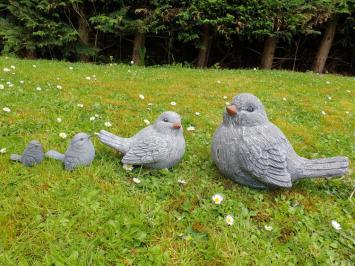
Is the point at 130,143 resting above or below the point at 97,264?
above

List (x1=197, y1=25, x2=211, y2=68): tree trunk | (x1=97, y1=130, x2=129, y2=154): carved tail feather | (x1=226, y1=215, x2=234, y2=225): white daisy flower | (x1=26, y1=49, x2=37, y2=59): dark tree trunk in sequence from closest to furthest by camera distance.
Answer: (x1=226, y1=215, x2=234, y2=225): white daisy flower
(x1=97, y1=130, x2=129, y2=154): carved tail feather
(x1=26, y1=49, x2=37, y2=59): dark tree trunk
(x1=197, y1=25, x2=211, y2=68): tree trunk

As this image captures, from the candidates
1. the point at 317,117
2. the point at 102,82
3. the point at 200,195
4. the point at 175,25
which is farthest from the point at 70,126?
the point at 175,25

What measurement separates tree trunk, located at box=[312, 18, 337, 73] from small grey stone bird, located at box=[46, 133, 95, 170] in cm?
1125

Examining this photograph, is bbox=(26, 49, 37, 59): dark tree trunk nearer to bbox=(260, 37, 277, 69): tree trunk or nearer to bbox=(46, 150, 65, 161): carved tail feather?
bbox=(260, 37, 277, 69): tree trunk

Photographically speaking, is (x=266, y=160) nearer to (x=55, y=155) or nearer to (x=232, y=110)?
(x=232, y=110)

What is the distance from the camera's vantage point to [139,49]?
37.4 ft

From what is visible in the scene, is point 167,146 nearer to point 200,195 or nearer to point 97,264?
point 200,195

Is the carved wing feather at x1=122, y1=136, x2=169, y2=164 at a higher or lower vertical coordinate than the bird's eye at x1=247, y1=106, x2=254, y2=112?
lower

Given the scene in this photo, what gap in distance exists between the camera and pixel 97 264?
2.19m

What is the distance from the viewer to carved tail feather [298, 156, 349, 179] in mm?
2891

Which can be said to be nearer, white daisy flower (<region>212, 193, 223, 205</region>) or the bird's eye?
white daisy flower (<region>212, 193, 223, 205</region>)

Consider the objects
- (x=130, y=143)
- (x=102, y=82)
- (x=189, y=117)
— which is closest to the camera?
(x=130, y=143)

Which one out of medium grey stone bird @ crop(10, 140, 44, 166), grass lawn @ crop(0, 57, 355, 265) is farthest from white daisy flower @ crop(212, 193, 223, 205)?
medium grey stone bird @ crop(10, 140, 44, 166)

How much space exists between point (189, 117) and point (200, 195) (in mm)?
2257
